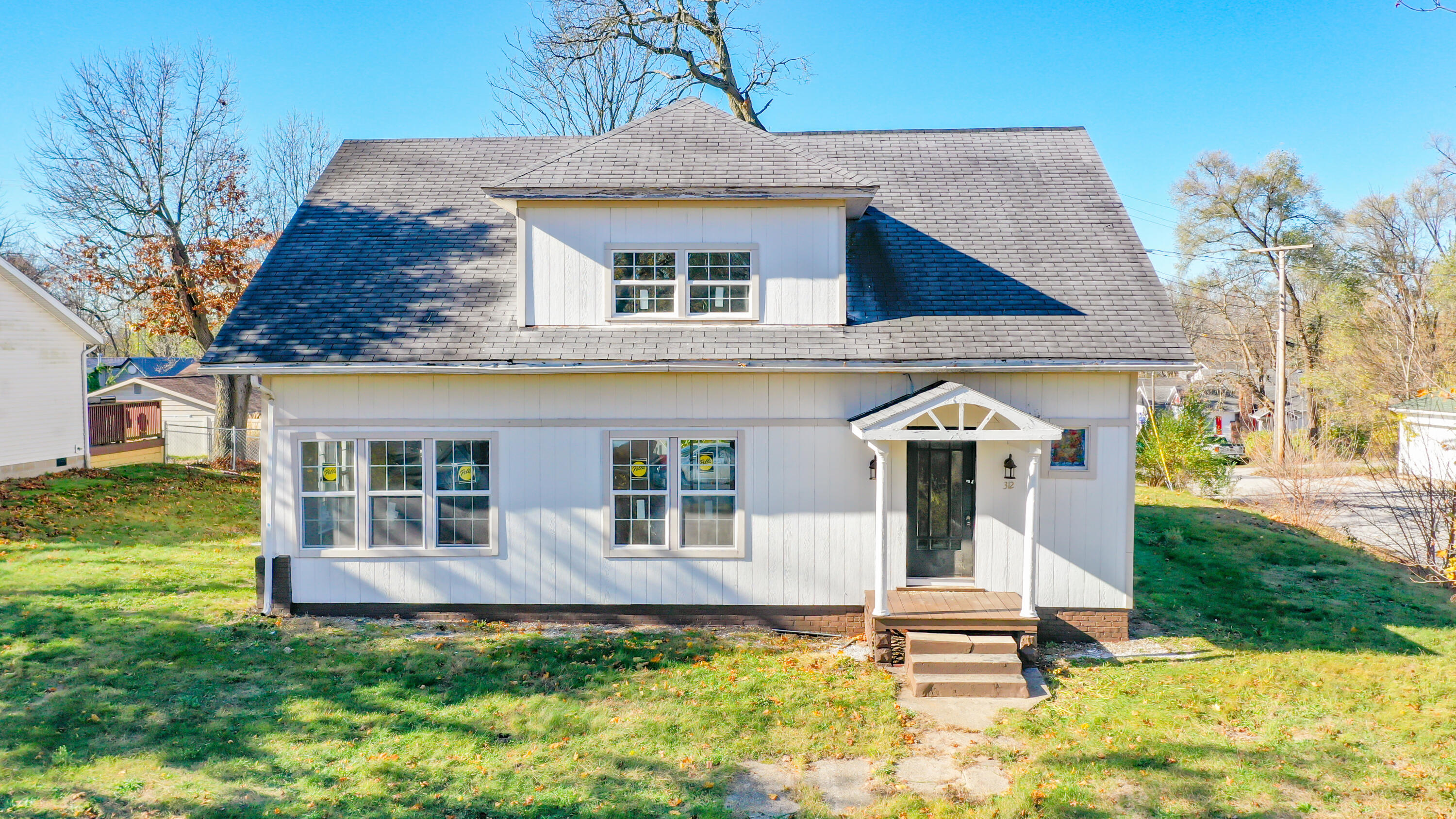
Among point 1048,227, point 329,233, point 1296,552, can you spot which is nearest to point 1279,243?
point 1296,552

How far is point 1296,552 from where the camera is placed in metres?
13.6

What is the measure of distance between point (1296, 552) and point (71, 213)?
3211 cm


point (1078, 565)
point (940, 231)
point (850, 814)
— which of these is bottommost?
point (850, 814)

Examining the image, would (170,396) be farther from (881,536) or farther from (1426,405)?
(1426,405)

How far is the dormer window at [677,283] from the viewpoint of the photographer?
9703 millimetres

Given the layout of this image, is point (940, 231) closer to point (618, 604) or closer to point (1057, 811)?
point (618, 604)

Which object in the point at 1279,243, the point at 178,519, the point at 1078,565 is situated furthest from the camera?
the point at 1279,243

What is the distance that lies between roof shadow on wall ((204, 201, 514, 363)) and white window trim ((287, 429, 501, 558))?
102cm

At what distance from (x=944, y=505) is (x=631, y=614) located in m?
4.10

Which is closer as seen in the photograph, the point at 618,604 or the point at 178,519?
the point at 618,604

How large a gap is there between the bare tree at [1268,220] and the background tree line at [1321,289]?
0.15 ft

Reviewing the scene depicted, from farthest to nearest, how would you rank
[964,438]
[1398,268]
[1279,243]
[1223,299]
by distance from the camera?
1. [1223,299]
2. [1279,243]
3. [1398,268]
4. [964,438]

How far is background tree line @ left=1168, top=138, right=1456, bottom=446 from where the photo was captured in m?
28.7

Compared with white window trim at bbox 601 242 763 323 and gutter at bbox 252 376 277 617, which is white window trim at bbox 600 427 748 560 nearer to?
white window trim at bbox 601 242 763 323
